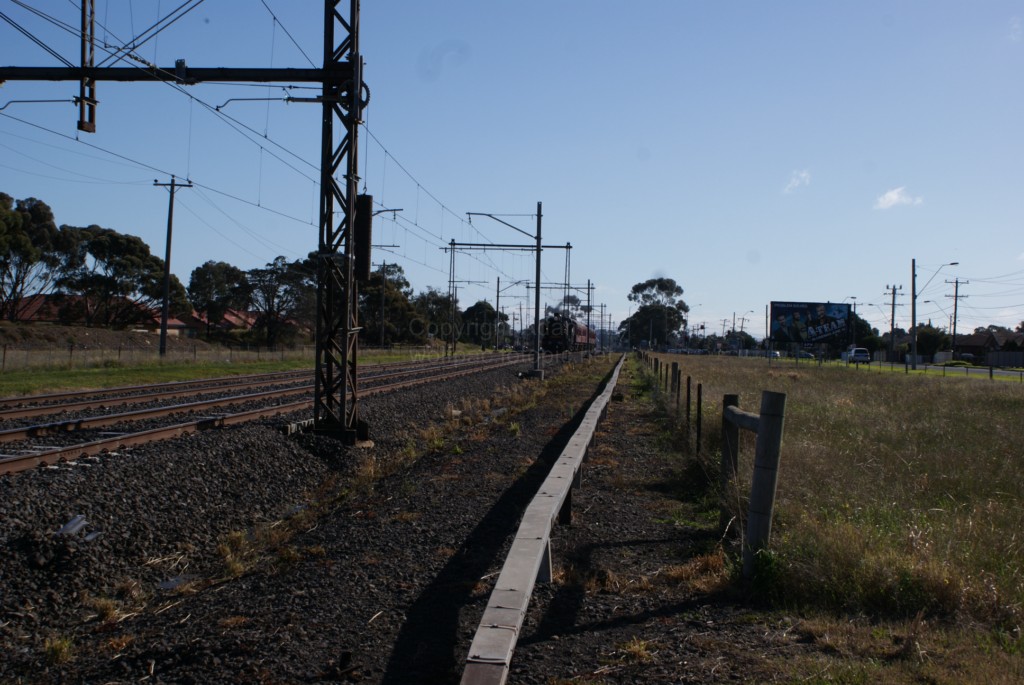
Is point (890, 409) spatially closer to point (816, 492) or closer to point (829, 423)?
point (829, 423)

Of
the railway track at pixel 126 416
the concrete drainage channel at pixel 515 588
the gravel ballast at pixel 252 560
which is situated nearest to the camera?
the concrete drainage channel at pixel 515 588

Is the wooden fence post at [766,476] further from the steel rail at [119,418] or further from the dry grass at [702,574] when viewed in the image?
the steel rail at [119,418]

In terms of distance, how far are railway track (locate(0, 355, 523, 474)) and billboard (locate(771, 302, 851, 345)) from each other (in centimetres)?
4847

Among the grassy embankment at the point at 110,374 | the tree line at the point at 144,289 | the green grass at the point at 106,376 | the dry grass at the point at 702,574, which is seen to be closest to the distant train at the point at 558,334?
the tree line at the point at 144,289

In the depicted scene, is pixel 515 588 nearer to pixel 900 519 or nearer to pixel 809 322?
pixel 900 519

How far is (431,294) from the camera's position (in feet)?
344

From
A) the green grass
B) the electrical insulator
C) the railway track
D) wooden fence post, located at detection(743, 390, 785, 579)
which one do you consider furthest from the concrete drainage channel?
the green grass

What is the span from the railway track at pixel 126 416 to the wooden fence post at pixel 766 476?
8.26 metres

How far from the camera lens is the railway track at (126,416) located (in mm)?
11211

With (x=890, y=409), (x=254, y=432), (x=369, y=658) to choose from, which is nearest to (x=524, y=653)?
(x=369, y=658)

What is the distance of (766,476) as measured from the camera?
5.39 metres

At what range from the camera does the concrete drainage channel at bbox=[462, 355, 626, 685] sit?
3473mm

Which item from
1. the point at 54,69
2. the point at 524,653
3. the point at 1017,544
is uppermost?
the point at 54,69

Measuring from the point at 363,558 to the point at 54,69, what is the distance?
38.8 feet
